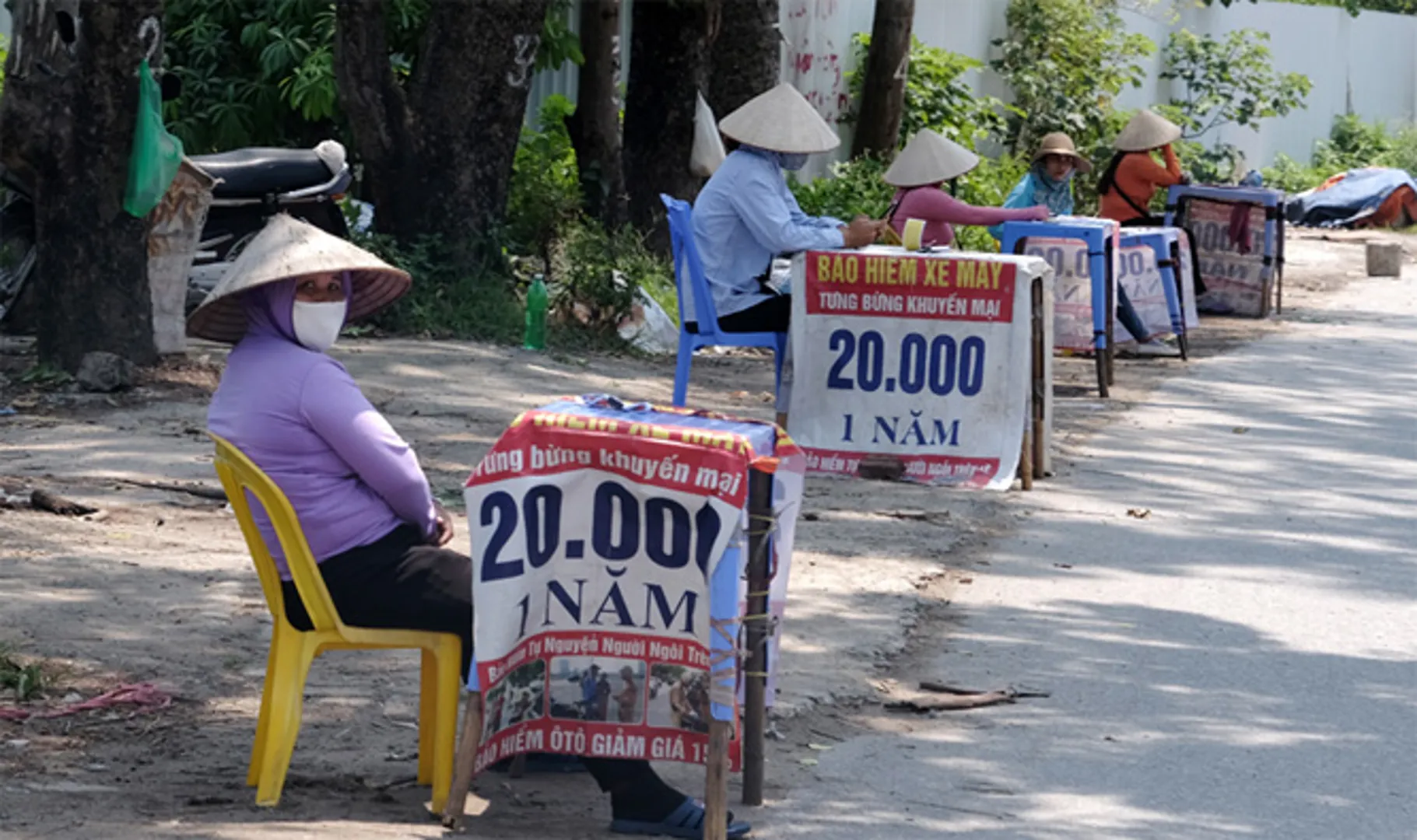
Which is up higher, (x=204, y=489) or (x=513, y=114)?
(x=513, y=114)

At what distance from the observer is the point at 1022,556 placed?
817 cm

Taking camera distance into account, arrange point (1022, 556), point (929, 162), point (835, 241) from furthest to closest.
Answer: point (929, 162), point (835, 241), point (1022, 556)

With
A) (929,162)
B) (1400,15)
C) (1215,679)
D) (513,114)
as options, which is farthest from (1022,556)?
(1400,15)

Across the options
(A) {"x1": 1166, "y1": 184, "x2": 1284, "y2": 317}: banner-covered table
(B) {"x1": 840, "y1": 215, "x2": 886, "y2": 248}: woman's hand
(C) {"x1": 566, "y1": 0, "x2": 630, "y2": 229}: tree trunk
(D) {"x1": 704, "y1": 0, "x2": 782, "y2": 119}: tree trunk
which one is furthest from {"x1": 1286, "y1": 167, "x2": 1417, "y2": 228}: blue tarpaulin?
(B) {"x1": 840, "y1": 215, "x2": 886, "y2": 248}: woman's hand

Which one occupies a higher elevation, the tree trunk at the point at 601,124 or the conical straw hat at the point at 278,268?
Result: the tree trunk at the point at 601,124

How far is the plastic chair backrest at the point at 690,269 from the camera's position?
31.9ft

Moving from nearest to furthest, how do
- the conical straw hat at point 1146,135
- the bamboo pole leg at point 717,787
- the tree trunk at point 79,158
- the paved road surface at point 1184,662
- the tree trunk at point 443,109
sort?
the bamboo pole leg at point 717,787
the paved road surface at point 1184,662
the tree trunk at point 79,158
the tree trunk at point 443,109
the conical straw hat at point 1146,135

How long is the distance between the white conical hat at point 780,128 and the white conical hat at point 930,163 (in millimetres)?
2277

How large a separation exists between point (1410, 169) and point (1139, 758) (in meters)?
31.0

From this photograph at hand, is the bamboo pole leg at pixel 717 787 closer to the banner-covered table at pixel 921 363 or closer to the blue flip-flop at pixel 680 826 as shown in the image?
the blue flip-flop at pixel 680 826

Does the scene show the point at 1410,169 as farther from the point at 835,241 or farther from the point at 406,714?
the point at 406,714

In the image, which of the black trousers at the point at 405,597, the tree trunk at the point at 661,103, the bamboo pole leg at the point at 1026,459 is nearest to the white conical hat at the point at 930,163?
the bamboo pole leg at the point at 1026,459

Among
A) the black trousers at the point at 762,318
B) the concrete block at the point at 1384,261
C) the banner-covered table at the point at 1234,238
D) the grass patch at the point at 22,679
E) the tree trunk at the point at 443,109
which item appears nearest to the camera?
the grass patch at the point at 22,679

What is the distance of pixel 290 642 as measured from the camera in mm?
4992
